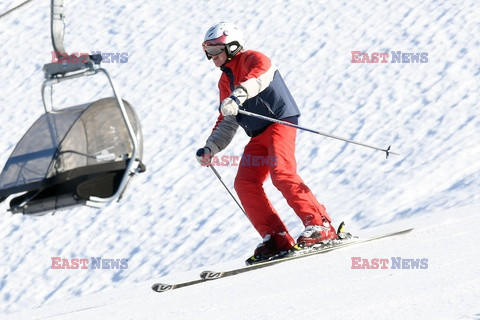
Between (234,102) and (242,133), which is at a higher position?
(234,102)

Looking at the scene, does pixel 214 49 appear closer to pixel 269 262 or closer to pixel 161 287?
pixel 269 262

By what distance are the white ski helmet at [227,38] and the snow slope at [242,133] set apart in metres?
1.50

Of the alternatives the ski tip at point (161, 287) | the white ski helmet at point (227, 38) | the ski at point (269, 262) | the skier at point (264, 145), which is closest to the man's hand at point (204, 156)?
the skier at point (264, 145)

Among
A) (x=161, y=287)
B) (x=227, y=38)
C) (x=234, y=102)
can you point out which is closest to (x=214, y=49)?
(x=227, y=38)

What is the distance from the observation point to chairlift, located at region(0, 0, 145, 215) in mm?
5020

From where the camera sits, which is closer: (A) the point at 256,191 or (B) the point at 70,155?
(B) the point at 70,155

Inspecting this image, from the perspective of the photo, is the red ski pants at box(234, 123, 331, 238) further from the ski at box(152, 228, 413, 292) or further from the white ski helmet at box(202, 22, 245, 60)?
the white ski helmet at box(202, 22, 245, 60)

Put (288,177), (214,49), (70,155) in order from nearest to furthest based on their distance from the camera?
(70,155) → (288,177) → (214,49)

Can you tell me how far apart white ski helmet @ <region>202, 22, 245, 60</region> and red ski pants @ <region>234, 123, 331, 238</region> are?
21.6 inches

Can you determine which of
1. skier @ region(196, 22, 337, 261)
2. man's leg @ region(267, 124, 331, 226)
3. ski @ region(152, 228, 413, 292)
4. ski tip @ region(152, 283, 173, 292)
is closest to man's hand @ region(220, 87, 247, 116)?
skier @ region(196, 22, 337, 261)

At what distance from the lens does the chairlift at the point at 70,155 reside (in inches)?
198

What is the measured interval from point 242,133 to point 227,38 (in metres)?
4.91

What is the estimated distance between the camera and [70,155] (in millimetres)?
5227

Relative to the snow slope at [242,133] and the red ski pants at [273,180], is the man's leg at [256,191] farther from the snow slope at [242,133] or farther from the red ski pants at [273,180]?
the snow slope at [242,133]
